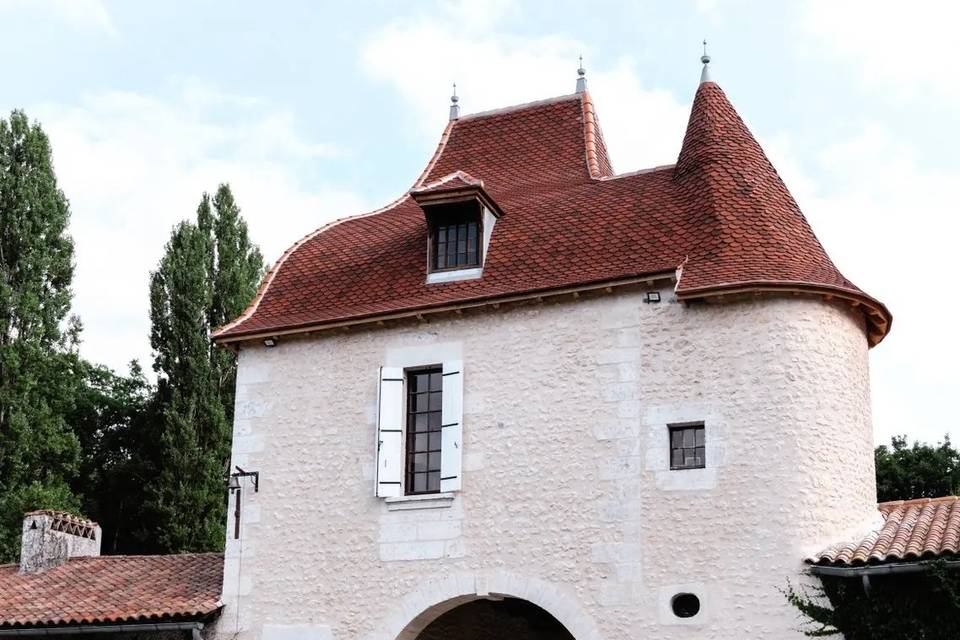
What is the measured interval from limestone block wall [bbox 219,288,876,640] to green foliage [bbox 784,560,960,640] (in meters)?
0.29

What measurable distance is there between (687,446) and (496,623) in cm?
510

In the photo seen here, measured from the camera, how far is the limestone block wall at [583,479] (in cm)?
1352

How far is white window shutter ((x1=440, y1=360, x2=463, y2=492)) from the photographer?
48.9 feet

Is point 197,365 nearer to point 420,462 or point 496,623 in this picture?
point 496,623

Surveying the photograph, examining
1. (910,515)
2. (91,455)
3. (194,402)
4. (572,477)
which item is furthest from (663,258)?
(91,455)

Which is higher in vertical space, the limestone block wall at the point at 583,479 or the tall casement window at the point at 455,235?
the tall casement window at the point at 455,235

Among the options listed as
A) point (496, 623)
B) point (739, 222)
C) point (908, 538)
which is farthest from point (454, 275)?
point (908, 538)

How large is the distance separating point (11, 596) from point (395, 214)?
704 centimetres

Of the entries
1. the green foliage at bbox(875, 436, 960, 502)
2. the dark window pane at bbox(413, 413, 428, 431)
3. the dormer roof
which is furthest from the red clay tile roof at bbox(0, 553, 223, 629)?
the green foliage at bbox(875, 436, 960, 502)

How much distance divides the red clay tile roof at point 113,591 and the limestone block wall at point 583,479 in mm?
603

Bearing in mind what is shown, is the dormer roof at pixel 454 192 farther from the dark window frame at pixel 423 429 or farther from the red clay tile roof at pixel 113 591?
the red clay tile roof at pixel 113 591

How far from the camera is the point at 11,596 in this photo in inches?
651

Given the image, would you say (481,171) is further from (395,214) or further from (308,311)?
(308,311)

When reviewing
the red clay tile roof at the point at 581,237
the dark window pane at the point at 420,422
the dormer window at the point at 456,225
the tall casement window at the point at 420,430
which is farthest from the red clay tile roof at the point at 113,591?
the dormer window at the point at 456,225
